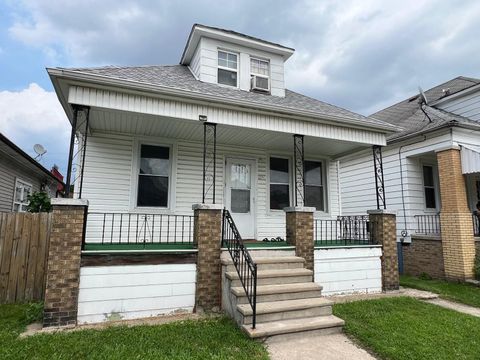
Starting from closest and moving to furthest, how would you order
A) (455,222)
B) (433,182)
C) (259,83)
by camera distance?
(455,222)
(259,83)
(433,182)

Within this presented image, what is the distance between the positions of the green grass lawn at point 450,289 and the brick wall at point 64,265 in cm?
705

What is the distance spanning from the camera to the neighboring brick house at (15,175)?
9164 mm

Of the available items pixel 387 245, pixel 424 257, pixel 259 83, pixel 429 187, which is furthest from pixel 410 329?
pixel 429 187

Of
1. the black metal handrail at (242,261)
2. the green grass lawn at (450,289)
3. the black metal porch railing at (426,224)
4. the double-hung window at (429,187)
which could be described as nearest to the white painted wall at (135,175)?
the black metal handrail at (242,261)

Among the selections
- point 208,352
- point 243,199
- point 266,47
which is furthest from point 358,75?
point 208,352

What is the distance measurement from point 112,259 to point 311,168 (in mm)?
6002

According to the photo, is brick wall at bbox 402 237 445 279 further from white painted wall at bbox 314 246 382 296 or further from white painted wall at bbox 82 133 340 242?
white painted wall at bbox 82 133 340 242

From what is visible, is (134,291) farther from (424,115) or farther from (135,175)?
(424,115)

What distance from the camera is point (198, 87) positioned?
20.9 feet

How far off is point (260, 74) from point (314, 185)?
3.51 m

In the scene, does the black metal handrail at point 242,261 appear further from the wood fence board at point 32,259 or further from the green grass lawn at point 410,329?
the wood fence board at point 32,259

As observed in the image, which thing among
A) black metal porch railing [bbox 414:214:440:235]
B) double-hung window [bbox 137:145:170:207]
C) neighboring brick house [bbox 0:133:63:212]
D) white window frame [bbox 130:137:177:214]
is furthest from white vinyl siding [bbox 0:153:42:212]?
black metal porch railing [bbox 414:214:440:235]

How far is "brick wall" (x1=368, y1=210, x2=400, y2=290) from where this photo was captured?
22.1 feet

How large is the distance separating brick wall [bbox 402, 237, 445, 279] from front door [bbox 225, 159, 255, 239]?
4.87 m
